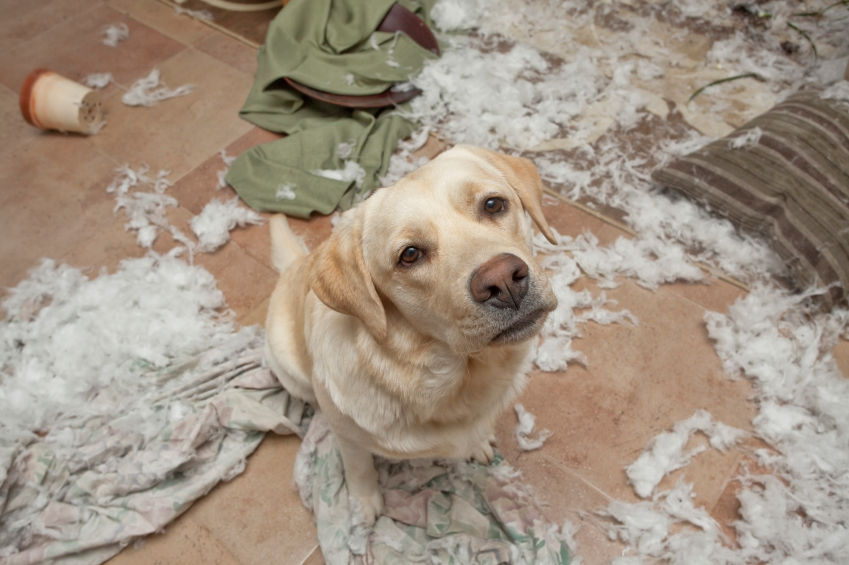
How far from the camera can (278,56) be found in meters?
3.48

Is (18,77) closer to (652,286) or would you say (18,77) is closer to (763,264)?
(652,286)

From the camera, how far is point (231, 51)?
3938 mm

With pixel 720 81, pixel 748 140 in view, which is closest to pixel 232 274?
pixel 748 140

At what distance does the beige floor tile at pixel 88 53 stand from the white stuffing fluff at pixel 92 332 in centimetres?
165

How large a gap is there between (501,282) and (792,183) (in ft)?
7.21

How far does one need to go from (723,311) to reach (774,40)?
92.1 inches

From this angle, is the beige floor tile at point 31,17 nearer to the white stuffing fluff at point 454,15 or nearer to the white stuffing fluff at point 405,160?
the white stuffing fluff at point 454,15

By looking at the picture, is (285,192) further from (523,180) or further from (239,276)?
(523,180)

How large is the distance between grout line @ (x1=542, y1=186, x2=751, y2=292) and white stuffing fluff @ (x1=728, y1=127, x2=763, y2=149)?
0.67 metres

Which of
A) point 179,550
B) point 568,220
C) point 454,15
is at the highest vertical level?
point 454,15

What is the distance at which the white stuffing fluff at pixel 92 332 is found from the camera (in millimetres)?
2375

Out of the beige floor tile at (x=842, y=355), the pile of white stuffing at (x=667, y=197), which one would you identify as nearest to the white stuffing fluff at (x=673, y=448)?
the pile of white stuffing at (x=667, y=197)

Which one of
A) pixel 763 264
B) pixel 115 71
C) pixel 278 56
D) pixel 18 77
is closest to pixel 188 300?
pixel 278 56

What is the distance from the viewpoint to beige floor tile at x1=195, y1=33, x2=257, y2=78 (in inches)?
151
